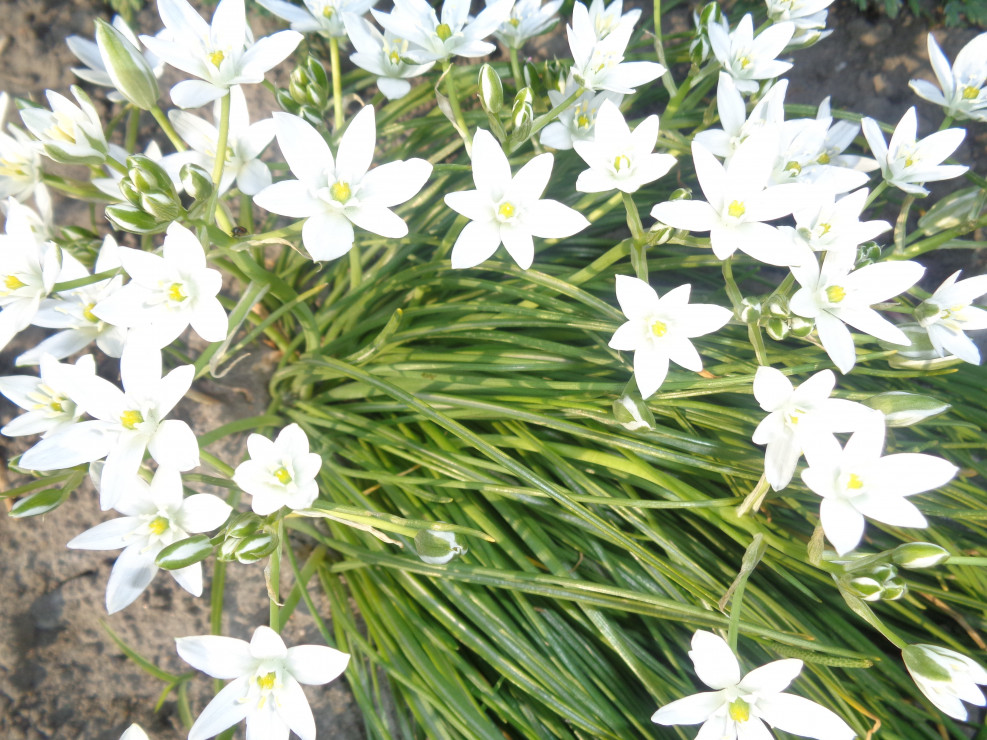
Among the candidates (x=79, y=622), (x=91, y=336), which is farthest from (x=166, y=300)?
(x=79, y=622)

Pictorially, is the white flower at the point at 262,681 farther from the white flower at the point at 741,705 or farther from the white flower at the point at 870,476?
the white flower at the point at 870,476

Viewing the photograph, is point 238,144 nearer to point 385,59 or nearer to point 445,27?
point 385,59

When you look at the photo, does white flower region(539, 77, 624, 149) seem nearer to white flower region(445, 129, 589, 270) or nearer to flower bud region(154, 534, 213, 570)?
white flower region(445, 129, 589, 270)

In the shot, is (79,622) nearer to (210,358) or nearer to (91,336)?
(91,336)

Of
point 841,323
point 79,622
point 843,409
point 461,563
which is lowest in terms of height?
point 79,622

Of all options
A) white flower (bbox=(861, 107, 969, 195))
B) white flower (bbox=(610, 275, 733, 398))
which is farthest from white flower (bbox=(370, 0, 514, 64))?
white flower (bbox=(861, 107, 969, 195))
